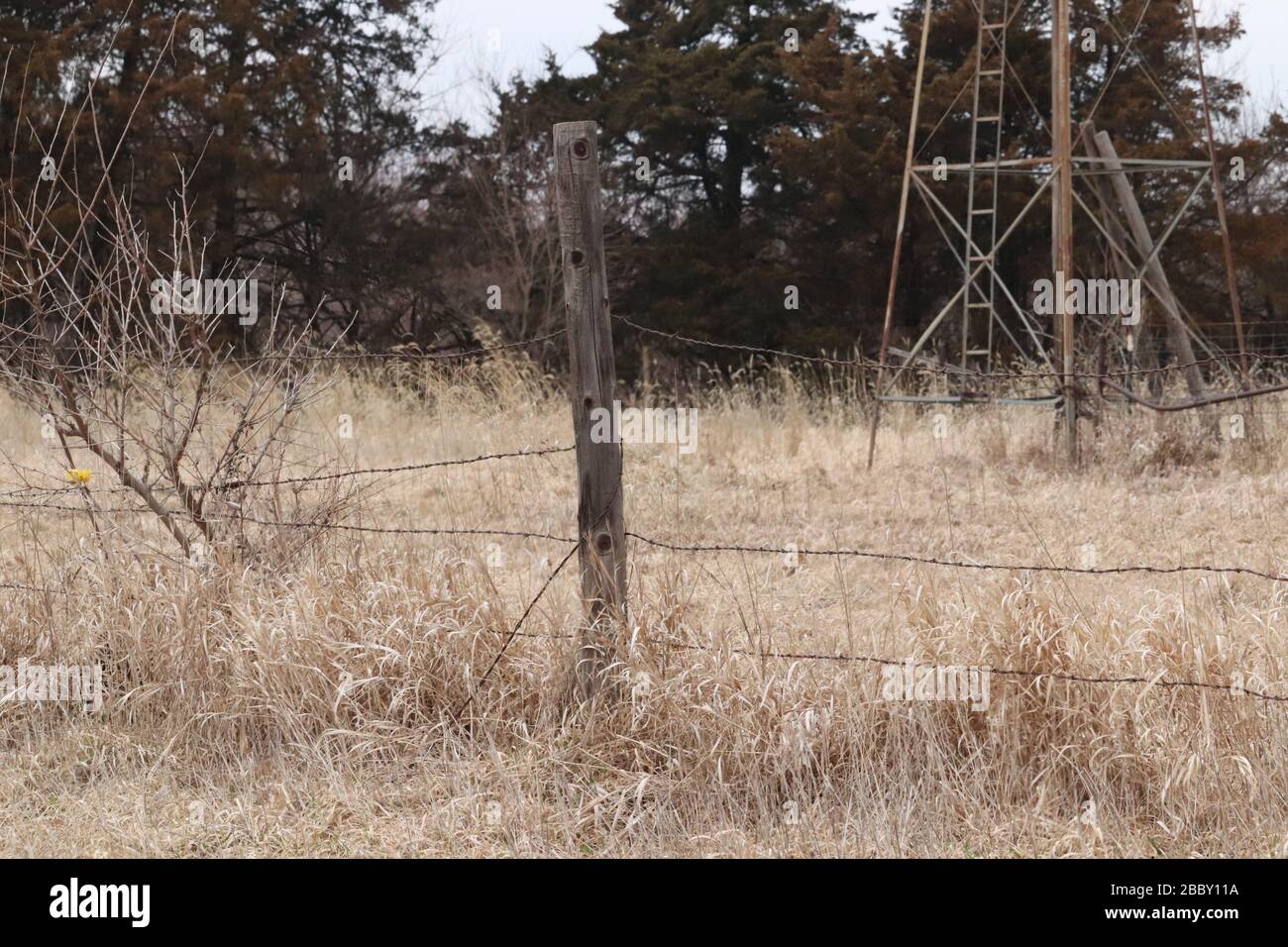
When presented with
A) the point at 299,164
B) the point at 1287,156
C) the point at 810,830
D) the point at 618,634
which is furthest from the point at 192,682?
the point at 1287,156

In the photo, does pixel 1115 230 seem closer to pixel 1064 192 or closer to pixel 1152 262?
pixel 1152 262

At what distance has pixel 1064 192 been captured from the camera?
9.37m

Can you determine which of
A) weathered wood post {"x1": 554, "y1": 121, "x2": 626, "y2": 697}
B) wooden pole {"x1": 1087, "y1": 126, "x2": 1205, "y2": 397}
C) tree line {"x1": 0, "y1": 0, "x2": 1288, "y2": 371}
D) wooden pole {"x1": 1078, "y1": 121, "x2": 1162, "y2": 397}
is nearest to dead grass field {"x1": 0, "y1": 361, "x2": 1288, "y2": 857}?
weathered wood post {"x1": 554, "y1": 121, "x2": 626, "y2": 697}

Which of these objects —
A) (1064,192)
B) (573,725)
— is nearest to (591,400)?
(573,725)

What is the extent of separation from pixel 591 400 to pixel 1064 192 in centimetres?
684

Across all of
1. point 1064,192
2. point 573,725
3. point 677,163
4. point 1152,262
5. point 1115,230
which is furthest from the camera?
point 677,163

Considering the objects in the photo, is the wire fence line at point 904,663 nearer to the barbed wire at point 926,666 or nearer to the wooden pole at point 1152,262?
the barbed wire at point 926,666

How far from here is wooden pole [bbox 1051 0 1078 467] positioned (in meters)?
9.30

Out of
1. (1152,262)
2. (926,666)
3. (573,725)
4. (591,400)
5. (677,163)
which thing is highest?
(677,163)

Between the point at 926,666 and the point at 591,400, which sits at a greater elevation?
the point at 591,400

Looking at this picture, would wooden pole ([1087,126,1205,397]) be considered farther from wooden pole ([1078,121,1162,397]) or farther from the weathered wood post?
the weathered wood post

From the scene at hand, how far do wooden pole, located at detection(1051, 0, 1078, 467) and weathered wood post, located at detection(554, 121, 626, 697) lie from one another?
6.36 m

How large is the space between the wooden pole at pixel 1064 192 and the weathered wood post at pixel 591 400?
6355 millimetres

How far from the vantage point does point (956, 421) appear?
457 inches
